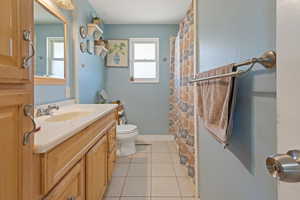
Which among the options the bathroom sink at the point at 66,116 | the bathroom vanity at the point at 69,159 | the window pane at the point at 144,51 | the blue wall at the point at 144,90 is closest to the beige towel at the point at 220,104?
the bathroom vanity at the point at 69,159

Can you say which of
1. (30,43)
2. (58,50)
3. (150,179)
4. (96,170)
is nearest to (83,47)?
(58,50)

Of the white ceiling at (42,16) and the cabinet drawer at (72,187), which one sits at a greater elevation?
the white ceiling at (42,16)

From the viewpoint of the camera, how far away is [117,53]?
12.4 feet

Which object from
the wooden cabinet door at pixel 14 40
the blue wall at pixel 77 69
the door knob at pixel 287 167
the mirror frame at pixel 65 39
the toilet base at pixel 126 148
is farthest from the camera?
the toilet base at pixel 126 148

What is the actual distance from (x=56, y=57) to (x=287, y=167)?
2.06m

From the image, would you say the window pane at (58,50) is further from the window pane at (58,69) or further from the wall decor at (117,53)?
the wall decor at (117,53)

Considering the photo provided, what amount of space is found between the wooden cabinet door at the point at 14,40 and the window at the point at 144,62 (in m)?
3.22

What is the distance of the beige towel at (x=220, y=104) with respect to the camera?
35.4 inches

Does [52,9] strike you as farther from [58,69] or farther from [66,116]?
[66,116]

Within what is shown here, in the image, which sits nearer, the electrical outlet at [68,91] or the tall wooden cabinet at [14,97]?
the tall wooden cabinet at [14,97]

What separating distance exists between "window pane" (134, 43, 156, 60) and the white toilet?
1.45m

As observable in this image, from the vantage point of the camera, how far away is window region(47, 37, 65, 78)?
6.10 ft

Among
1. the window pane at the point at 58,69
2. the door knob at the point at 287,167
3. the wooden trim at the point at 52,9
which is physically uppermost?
the wooden trim at the point at 52,9

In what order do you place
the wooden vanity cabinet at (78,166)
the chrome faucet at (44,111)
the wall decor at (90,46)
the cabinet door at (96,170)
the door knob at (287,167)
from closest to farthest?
the door knob at (287,167), the wooden vanity cabinet at (78,166), the cabinet door at (96,170), the chrome faucet at (44,111), the wall decor at (90,46)
